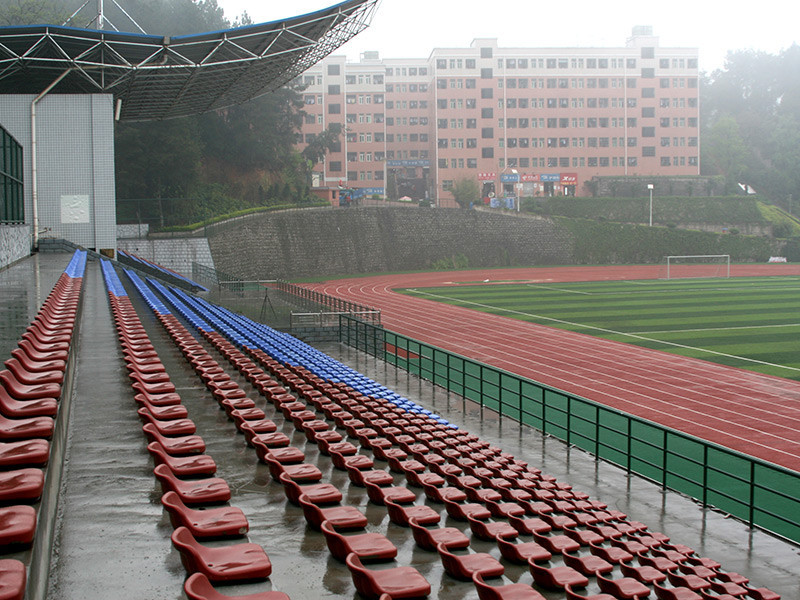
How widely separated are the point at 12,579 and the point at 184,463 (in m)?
3.97

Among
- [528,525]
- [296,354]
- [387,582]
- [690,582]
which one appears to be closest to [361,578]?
[387,582]

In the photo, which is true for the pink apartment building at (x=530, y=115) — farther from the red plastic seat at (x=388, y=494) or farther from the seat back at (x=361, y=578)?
the seat back at (x=361, y=578)

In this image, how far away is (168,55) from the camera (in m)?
34.2

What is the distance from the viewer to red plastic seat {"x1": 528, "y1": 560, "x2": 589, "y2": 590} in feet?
22.4

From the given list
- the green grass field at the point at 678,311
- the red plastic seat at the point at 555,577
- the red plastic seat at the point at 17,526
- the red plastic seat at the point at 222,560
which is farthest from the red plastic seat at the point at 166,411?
the green grass field at the point at 678,311

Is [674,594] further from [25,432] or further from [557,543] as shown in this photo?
[25,432]

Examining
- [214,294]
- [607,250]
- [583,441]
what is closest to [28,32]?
[214,294]

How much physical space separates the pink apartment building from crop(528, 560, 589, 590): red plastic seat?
293 ft

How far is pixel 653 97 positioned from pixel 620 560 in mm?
100133

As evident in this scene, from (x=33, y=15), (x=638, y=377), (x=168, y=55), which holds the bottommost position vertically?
(x=638, y=377)

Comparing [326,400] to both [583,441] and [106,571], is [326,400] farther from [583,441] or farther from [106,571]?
[106,571]

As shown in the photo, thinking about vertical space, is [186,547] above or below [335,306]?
above

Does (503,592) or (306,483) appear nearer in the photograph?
(503,592)

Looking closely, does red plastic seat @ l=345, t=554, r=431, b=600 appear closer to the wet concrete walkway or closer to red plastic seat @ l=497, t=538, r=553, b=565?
the wet concrete walkway
